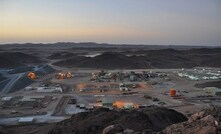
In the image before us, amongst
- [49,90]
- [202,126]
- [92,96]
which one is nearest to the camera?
[202,126]

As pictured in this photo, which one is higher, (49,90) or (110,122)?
(110,122)

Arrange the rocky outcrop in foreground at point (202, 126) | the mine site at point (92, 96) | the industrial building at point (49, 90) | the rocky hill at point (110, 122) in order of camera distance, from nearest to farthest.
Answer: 1. the rocky outcrop in foreground at point (202, 126)
2. the rocky hill at point (110, 122)
3. the mine site at point (92, 96)
4. the industrial building at point (49, 90)

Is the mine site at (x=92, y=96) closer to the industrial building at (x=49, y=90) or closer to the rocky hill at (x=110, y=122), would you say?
the industrial building at (x=49, y=90)

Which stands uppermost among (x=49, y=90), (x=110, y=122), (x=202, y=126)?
(x=202, y=126)

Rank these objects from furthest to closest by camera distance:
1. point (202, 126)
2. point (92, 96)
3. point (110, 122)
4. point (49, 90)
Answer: point (49, 90) → point (92, 96) → point (110, 122) → point (202, 126)

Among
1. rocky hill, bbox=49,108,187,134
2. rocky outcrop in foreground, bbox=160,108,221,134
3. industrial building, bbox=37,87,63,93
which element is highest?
rocky outcrop in foreground, bbox=160,108,221,134

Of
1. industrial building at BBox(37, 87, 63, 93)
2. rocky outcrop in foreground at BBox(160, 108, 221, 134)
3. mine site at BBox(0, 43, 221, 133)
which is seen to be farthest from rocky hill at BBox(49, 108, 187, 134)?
industrial building at BBox(37, 87, 63, 93)

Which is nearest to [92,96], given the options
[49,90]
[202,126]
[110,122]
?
[49,90]

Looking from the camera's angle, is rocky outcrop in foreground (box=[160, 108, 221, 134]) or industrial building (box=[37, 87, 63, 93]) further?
industrial building (box=[37, 87, 63, 93])

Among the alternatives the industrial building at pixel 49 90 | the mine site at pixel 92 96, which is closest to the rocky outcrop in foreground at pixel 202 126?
the mine site at pixel 92 96

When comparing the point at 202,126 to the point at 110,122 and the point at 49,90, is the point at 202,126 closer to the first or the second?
the point at 110,122

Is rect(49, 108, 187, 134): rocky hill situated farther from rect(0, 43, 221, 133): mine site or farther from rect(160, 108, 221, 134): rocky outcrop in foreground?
rect(160, 108, 221, 134): rocky outcrop in foreground
